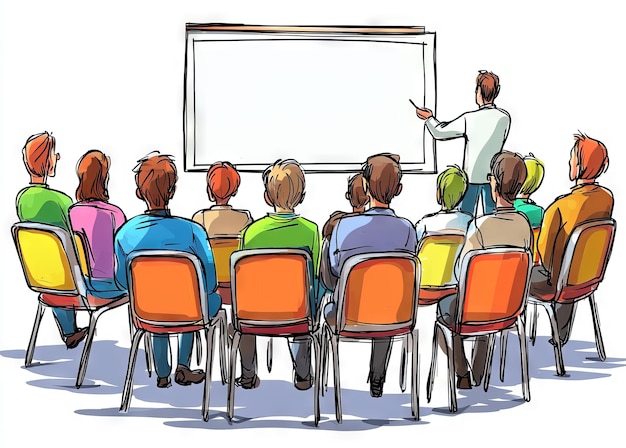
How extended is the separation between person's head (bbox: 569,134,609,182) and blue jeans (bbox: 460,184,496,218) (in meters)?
1.27

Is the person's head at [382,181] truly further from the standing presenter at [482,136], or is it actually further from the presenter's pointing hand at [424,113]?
the presenter's pointing hand at [424,113]

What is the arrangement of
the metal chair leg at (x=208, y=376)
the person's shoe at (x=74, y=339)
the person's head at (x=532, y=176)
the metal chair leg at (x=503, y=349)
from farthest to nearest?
the person's head at (x=532, y=176), the person's shoe at (x=74, y=339), the metal chair leg at (x=503, y=349), the metal chair leg at (x=208, y=376)

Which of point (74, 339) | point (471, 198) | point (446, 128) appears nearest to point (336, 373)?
point (74, 339)

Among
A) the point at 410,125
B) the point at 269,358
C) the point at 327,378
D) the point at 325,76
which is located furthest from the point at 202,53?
the point at 327,378

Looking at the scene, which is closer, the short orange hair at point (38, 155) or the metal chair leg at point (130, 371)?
the metal chair leg at point (130, 371)

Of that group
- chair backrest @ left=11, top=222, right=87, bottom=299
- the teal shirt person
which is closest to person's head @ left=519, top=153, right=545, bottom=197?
the teal shirt person

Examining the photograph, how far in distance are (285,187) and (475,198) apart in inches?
103

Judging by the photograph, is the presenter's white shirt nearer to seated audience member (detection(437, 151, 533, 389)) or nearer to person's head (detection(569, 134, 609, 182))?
person's head (detection(569, 134, 609, 182))

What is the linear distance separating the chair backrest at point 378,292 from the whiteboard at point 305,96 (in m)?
3.07

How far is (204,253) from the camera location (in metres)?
3.72

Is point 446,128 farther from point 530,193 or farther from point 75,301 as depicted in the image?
point 75,301

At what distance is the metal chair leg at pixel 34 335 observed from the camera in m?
4.57

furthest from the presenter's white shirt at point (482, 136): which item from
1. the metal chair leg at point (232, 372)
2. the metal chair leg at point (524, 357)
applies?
the metal chair leg at point (232, 372)

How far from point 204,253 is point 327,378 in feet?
3.63
